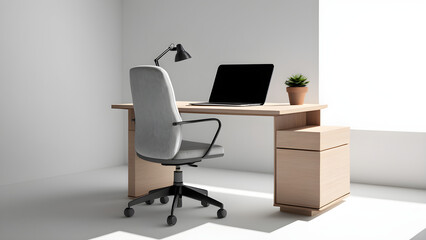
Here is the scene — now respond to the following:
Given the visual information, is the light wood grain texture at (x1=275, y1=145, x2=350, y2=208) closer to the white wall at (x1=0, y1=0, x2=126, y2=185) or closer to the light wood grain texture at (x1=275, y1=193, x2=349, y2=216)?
the light wood grain texture at (x1=275, y1=193, x2=349, y2=216)

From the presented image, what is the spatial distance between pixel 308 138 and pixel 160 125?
3.48ft

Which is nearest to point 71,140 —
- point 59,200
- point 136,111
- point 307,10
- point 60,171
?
point 60,171

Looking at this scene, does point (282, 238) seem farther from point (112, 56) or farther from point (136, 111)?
point (112, 56)

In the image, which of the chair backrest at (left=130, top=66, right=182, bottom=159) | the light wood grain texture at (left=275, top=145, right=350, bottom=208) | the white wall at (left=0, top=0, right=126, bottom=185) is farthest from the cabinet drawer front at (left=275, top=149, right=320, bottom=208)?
the white wall at (left=0, top=0, right=126, bottom=185)

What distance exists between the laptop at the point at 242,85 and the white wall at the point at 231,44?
128 centimetres

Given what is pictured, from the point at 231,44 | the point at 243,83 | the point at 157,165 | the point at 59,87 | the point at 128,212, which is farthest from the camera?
the point at 231,44

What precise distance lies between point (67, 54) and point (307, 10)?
2.61 meters

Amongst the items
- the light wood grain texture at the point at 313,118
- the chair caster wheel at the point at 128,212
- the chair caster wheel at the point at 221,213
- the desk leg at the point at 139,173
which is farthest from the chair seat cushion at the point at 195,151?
the light wood grain texture at the point at 313,118

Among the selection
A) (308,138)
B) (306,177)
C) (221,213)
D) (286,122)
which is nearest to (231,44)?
(286,122)

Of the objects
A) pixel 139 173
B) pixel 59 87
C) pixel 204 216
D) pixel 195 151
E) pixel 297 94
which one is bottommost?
pixel 204 216

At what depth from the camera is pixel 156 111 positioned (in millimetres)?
3561

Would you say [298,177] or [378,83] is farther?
[378,83]

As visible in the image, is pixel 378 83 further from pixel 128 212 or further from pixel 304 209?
pixel 128 212

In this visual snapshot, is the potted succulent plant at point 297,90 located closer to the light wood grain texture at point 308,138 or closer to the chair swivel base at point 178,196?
the light wood grain texture at point 308,138
